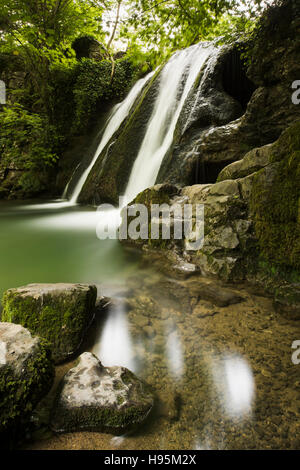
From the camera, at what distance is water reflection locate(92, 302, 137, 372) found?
1.85 metres

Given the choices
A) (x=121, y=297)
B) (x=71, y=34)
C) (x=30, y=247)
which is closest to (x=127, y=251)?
(x=121, y=297)

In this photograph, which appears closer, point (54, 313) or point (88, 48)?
point (54, 313)

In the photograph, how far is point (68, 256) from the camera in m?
4.32

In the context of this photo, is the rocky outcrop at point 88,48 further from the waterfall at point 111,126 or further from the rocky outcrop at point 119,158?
the rocky outcrop at point 119,158

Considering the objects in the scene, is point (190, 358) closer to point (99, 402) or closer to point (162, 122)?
point (99, 402)

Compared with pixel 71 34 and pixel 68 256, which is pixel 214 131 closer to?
pixel 68 256

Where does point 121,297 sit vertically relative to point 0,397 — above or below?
below

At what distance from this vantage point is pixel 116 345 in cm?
203

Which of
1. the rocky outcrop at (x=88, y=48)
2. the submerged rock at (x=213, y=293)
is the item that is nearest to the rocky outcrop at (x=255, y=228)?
the submerged rock at (x=213, y=293)
